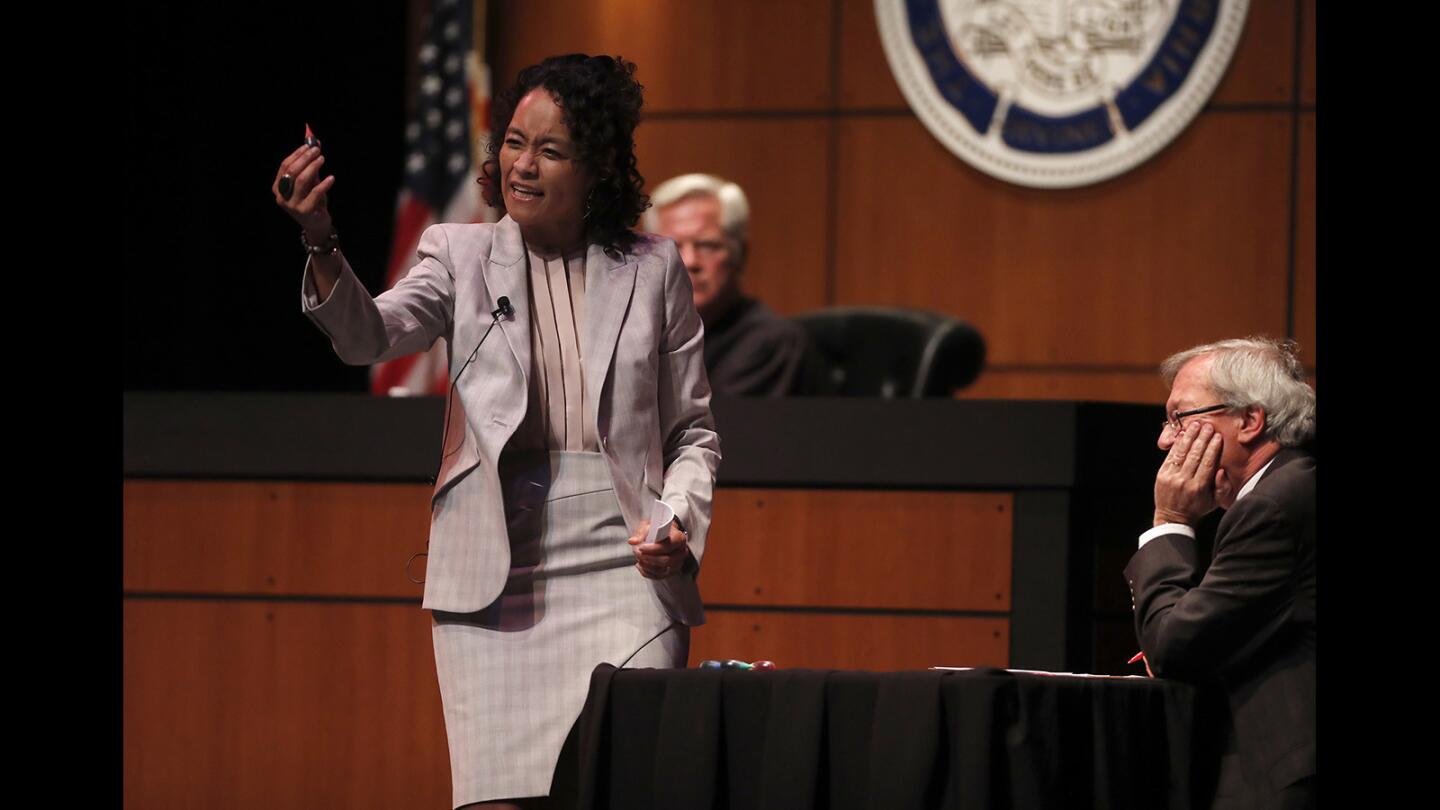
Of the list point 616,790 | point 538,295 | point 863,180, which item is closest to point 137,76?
point 863,180

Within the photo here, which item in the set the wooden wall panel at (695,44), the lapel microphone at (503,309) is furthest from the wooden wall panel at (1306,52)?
the lapel microphone at (503,309)

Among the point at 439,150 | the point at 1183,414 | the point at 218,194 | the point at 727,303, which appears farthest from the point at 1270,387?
the point at 439,150

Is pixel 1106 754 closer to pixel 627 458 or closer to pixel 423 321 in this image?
pixel 627 458

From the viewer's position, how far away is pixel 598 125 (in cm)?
249

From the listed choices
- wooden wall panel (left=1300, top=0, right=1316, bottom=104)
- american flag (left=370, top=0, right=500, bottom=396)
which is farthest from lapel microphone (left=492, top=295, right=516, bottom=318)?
wooden wall panel (left=1300, top=0, right=1316, bottom=104)

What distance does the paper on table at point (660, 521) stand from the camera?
236 cm

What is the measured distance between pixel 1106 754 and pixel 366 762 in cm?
222

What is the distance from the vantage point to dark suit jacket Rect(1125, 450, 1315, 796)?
2.29m

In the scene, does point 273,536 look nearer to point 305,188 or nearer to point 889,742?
point 305,188

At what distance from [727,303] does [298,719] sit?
1.58m

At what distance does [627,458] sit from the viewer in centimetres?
244

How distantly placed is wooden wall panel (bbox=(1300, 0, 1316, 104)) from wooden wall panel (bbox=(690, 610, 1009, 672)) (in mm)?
3368

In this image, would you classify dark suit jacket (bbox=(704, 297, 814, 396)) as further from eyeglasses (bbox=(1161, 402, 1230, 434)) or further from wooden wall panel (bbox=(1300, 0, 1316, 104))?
wooden wall panel (bbox=(1300, 0, 1316, 104))

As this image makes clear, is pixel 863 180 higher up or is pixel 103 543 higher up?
pixel 863 180
